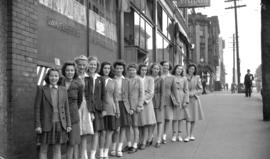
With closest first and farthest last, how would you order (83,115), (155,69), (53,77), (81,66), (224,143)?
(53,77)
(83,115)
(81,66)
(155,69)
(224,143)

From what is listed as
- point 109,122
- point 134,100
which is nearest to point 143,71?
point 134,100

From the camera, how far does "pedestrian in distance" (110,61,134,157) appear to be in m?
7.89

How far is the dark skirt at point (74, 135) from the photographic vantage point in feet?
20.8

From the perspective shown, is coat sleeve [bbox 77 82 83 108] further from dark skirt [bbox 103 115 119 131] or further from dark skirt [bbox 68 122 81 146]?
dark skirt [bbox 103 115 119 131]

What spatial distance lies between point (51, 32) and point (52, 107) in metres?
2.82

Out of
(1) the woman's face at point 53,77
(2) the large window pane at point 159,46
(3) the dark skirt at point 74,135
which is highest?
(2) the large window pane at point 159,46

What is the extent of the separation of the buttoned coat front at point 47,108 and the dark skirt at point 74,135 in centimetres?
25

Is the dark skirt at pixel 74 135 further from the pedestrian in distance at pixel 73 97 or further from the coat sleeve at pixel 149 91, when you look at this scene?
the coat sleeve at pixel 149 91

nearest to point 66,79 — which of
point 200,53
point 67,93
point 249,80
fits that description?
point 67,93

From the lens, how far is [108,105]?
7422mm

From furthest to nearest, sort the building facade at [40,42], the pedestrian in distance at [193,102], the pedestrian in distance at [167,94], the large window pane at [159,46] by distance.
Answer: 1. the large window pane at [159,46]
2. the pedestrian in distance at [193,102]
3. the pedestrian in distance at [167,94]
4. the building facade at [40,42]

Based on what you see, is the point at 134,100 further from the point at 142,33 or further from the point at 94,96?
the point at 142,33

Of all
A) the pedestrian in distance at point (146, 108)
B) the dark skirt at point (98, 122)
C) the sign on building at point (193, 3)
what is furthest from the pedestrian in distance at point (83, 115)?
the sign on building at point (193, 3)

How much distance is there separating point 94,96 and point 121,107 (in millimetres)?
1062
